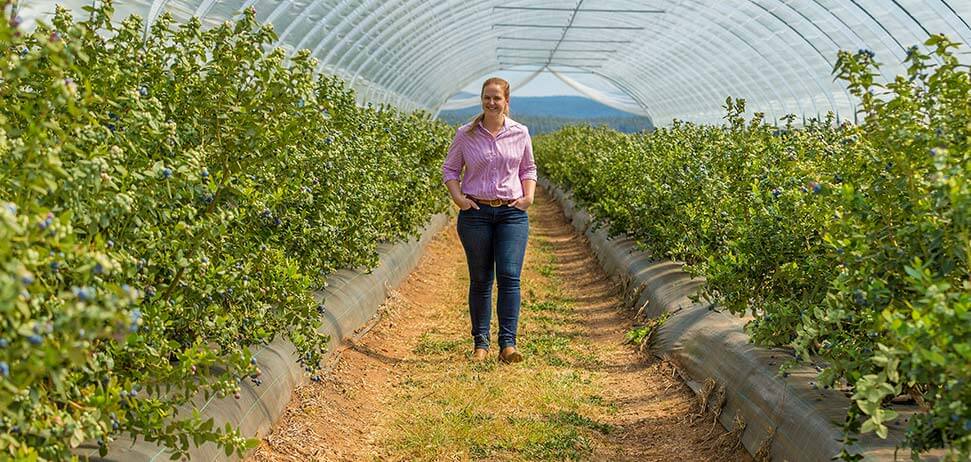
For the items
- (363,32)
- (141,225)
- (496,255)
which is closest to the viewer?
(141,225)

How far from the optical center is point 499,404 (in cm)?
536

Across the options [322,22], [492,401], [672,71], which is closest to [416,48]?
[322,22]

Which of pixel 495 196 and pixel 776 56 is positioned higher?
pixel 776 56

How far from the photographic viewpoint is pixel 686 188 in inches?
307

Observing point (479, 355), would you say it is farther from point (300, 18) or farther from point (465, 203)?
point (300, 18)

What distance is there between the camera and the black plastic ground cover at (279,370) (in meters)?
3.46

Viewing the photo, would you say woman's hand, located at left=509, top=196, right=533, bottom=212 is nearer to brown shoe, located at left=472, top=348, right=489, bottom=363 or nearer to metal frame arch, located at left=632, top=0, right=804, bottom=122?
brown shoe, located at left=472, top=348, right=489, bottom=363

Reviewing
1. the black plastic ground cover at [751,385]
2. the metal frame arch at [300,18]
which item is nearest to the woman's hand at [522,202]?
the black plastic ground cover at [751,385]

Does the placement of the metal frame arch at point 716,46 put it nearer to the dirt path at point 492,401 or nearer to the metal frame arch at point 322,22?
the metal frame arch at point 322,22

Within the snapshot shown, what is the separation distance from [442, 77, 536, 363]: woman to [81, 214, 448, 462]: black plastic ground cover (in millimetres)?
864

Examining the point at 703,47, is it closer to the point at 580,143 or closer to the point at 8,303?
the point at 580,143

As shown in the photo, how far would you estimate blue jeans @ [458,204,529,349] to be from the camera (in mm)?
6148

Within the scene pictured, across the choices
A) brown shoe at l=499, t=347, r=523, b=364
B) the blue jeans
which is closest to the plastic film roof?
the blue jeans

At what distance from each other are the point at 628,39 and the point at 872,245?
25.4 meters
